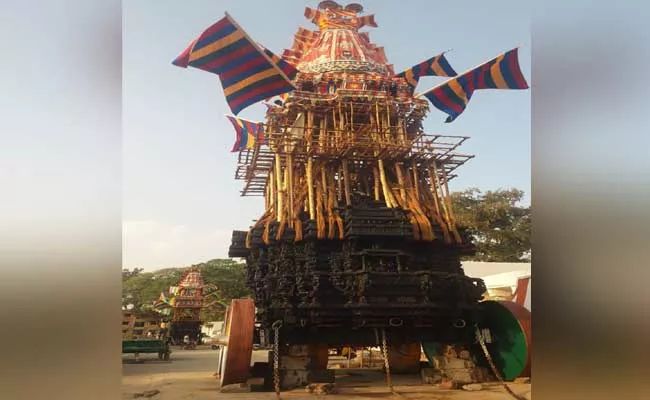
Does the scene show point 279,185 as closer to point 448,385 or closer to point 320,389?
point 320,389

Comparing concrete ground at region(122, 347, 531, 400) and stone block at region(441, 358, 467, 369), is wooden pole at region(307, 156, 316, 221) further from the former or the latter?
stone block at region(441, 358, 467, 369)

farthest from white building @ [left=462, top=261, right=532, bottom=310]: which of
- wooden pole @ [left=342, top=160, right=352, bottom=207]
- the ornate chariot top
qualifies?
the ornate chariot top

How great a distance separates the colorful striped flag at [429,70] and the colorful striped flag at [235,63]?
6.01 meters

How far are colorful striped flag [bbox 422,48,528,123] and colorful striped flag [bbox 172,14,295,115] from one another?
16.7ft

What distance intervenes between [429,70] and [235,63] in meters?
7.33

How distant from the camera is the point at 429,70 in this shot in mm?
15414

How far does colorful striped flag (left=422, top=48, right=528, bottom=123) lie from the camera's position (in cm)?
1301

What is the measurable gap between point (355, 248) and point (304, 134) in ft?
11.1

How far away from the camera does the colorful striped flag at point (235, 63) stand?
31.2 ft

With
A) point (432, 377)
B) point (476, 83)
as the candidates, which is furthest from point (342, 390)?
point (476, 83)
